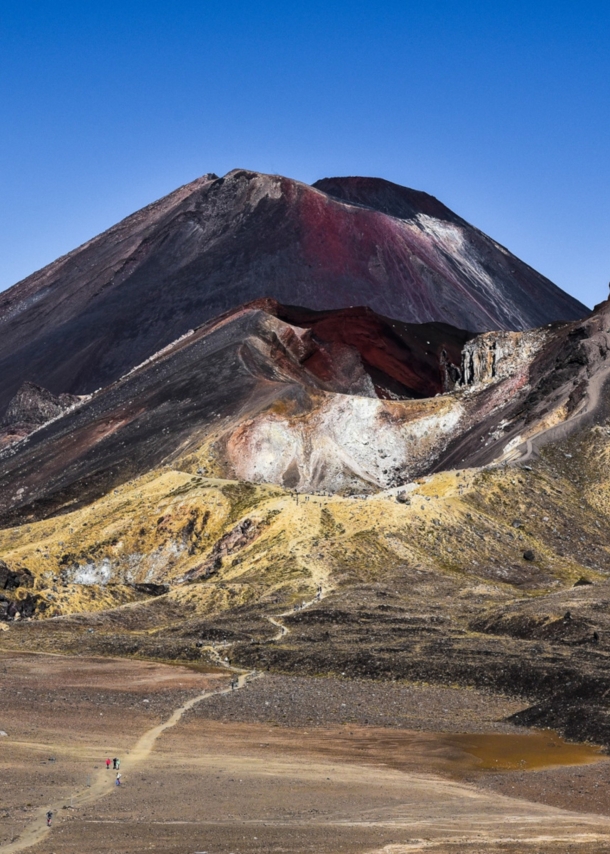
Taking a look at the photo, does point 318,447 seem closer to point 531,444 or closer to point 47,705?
point 531,444

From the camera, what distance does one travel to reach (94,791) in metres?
30.1

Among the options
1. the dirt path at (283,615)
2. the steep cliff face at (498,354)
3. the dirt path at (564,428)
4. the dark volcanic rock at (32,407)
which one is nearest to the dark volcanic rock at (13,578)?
the dirt path at (283,615)

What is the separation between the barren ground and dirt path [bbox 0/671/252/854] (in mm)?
61

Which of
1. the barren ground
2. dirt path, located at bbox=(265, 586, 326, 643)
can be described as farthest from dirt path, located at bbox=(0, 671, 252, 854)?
dirt path, located at bbox=(265, 586, 326, 643)

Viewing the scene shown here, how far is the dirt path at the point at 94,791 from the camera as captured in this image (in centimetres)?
Result: 2539

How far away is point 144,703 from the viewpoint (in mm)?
46188

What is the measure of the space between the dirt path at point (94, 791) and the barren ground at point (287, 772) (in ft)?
0.20

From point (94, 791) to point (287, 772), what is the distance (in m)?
5.41

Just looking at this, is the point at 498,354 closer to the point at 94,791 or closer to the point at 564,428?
the point at 564,428

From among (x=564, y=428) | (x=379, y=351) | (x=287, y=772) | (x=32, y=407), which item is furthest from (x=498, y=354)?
(x=287, y=772)

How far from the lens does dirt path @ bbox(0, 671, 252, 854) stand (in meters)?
25.4

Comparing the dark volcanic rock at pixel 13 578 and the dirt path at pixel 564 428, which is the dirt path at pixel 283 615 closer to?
the dark volcanic rock at pixel 13 578

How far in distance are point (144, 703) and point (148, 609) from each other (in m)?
26.5

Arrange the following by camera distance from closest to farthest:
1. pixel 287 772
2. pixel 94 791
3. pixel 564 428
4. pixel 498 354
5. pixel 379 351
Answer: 1. pixel 94 791
2. pixel 287 772
3. pixel 564 428
4. pixel 498 354
5. pixel 379 351
